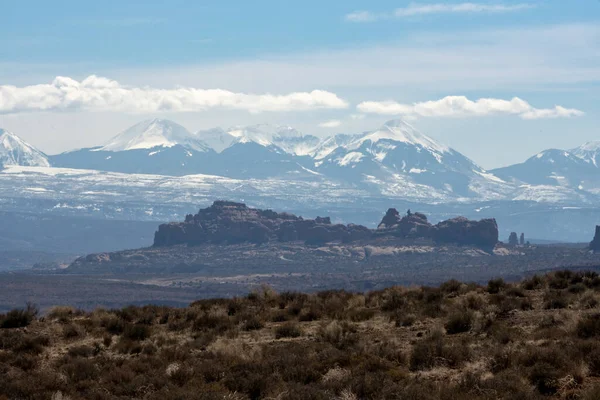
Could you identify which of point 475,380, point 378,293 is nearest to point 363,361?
point 475,380

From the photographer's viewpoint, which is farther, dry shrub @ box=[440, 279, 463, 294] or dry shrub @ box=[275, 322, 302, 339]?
dry shrub @ box=[440, 279, 463, 294]

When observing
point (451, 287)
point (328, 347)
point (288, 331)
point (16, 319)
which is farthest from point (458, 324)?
point (16, 319)

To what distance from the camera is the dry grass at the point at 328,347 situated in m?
22.8

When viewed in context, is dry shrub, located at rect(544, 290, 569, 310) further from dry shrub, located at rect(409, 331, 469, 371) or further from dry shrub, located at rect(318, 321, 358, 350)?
dry shrub, located at rect(409, 331, 469, 371)

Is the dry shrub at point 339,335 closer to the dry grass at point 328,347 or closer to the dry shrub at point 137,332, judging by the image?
the dry grass at point 328,347

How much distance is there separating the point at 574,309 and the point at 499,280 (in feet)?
23.7

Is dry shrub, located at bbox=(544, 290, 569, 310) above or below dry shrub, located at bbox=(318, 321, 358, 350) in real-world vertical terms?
above

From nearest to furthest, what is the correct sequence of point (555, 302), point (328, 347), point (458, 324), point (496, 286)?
1. point (328, 347)
2. point (458, 324)
3. point (555, 302)
4. point (496, 286)

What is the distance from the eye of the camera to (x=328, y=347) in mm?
27500

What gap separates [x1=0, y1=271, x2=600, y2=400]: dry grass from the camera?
22.8 metres

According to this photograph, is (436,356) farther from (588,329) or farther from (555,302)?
(555,302)

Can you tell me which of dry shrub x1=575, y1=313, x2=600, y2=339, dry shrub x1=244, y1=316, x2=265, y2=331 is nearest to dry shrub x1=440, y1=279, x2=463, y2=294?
dry shrub x1=244, y1=316, x2=265, y2=331

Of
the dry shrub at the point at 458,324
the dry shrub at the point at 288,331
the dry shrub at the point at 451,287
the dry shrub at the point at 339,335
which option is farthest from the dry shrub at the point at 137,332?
the dry shrub at the point at 451,287

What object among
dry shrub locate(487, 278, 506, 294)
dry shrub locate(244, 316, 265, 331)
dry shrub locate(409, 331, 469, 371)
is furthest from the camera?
dry shrub locate(487, 278, 506, 294)
